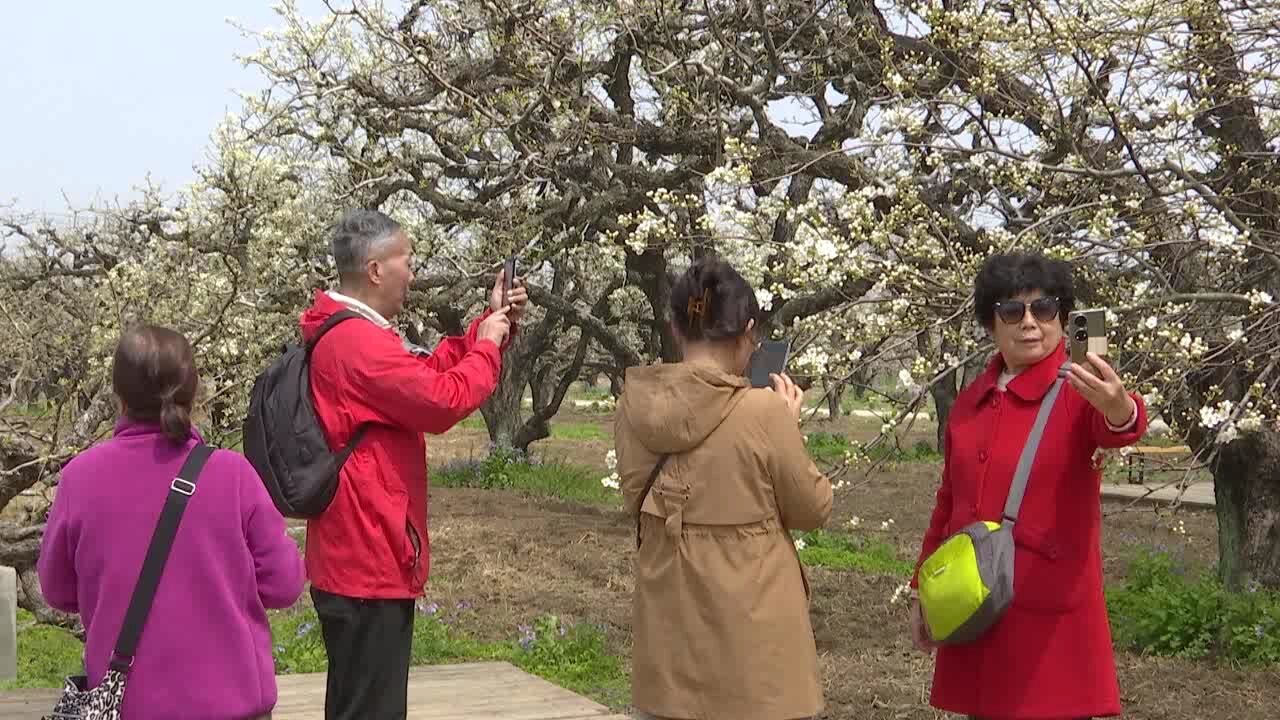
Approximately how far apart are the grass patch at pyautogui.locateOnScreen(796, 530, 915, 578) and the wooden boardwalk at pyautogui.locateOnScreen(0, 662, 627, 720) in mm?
5228

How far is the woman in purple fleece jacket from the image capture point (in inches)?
107

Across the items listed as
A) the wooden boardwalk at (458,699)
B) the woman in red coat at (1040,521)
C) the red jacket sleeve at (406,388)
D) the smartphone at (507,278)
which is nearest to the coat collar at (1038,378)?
the woman in red coat at (1040,521)

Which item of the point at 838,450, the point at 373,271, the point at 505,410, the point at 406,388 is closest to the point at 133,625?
the point at 406,388

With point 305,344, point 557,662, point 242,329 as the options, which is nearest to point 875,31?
point 557,662

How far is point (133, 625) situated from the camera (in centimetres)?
270

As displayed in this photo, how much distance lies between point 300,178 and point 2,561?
7.67 m

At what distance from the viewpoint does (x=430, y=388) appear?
3.32m

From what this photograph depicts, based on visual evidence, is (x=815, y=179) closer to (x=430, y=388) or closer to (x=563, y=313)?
(x=563, y=313)

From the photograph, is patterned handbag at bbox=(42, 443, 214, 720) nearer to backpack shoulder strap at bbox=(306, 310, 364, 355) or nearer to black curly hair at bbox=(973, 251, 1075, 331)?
backpack shoulder strap at bbox=(306, 310, 364, 355)

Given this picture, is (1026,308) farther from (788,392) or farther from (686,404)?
(686,404)

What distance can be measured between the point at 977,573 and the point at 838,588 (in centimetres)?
725

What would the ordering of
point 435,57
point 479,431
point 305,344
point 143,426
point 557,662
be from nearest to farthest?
1. point 143,426
2. point 305,344
3. point 557,662
4. point 435,57
5. point 479,431

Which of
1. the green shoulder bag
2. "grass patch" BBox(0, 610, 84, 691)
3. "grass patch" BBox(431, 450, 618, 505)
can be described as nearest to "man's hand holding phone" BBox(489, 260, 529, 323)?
the green shoulder bag

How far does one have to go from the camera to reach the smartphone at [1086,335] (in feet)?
8.92
